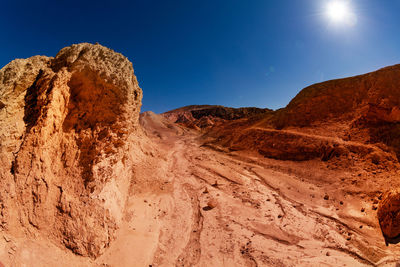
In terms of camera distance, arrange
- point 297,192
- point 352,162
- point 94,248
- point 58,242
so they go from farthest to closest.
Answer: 1. point 352,162
2. point 297,192
3. point 94,248
4. point 58,242

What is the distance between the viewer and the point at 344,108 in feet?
44.7

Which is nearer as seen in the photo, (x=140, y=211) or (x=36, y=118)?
(x=36, y=118)

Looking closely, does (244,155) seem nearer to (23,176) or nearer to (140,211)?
(140,211)

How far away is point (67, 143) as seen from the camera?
452cm

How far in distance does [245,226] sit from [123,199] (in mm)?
4403

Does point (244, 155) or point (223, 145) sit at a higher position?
point (223, 145)

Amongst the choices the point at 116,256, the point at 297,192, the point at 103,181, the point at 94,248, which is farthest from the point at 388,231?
the point at 103,181

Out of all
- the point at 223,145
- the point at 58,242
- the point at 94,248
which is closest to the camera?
the point at 58,242

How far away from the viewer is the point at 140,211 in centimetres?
593

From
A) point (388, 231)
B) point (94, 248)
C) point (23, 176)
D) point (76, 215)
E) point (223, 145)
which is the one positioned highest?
point (223, 145)

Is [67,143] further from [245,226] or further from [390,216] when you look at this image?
[390,216]

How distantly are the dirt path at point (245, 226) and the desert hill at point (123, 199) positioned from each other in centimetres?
4

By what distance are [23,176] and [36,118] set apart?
4.67 ft

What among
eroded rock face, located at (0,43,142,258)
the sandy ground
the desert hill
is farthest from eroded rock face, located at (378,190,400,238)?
eroded rock face, located at (0,43,142,258)
